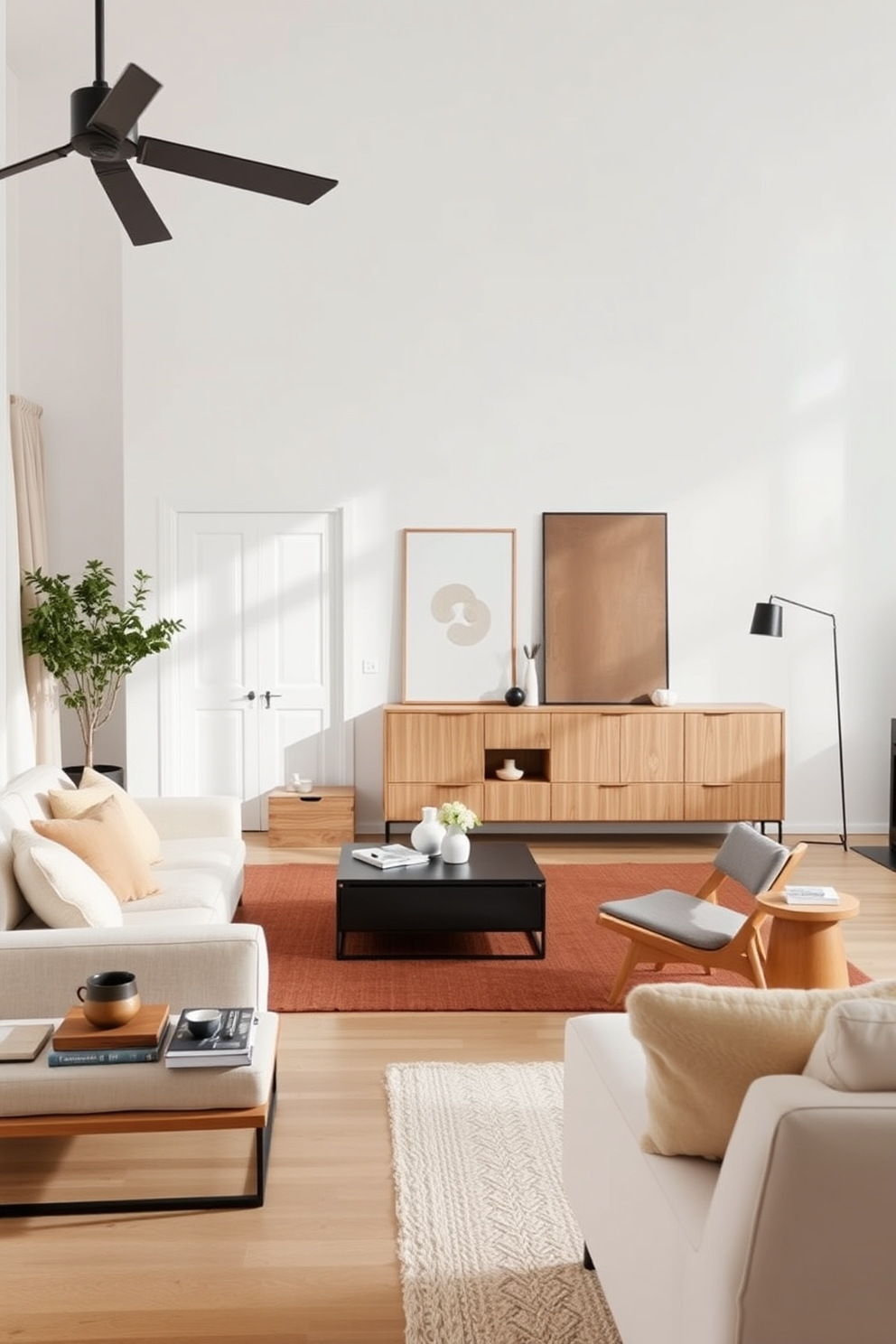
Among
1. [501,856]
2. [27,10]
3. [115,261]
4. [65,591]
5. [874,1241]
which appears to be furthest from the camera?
[115,261]

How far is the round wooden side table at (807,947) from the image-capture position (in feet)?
13.4

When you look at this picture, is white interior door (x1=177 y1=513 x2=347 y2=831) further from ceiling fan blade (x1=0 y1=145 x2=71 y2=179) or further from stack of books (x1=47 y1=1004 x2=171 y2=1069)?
stack of books (x1=47 y1=1004 x2=171 y2=1069)

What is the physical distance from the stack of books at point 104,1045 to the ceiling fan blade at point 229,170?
2.20m

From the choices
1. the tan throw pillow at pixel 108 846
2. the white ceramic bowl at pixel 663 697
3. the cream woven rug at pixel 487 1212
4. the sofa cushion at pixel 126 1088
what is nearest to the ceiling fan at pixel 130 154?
the tan throw pillow at pixel 108 846

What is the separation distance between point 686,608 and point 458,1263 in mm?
5490

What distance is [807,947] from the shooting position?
415cm

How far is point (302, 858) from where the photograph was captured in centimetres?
694

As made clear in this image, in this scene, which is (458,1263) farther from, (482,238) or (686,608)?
(482,238)

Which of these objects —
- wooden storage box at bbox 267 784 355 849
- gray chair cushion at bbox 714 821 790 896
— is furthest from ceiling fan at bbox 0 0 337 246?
wooden storage box at bbox 267 784 355 849

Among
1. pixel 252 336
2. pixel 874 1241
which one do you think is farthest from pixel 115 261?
pixel 874 1241

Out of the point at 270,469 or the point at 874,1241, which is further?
the point at 270,469

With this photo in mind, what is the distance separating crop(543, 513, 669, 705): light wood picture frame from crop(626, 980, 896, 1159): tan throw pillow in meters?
5.55

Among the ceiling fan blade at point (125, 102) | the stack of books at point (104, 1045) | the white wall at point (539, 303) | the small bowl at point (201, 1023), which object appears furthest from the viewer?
the white wall at point (539, 303)

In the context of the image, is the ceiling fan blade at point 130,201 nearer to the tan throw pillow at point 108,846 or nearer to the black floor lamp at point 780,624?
the tan throw pillow at point 108,846
